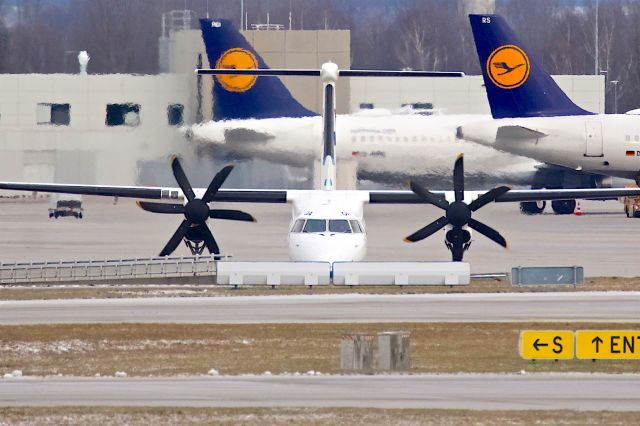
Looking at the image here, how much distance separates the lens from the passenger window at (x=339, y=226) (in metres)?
41.8

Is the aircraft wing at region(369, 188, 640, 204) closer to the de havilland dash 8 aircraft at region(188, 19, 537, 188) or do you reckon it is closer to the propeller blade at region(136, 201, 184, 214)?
the propeller blade at region(136, 201, 184, 214)

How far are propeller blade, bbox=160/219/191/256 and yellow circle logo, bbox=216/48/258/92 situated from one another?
1634 cm

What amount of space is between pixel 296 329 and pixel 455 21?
346ft

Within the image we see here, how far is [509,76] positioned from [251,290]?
30658 millimetres

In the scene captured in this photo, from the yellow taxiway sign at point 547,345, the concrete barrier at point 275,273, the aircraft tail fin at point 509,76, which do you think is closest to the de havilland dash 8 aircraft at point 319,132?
the aircraft tail fin at point 509,76

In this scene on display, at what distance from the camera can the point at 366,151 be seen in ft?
214

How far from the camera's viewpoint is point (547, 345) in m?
26.5

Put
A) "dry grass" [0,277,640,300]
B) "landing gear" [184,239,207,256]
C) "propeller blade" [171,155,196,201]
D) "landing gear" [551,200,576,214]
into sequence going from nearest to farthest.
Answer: "dry grass" [0,277,640,300] → "propeller blade" [171,155,196,201] → "landing gear" [184,239,207,256] → "landing gear" [551,200,576,214]

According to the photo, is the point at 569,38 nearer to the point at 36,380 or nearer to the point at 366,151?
the point at 366,151

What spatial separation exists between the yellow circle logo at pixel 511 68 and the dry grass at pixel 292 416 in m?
48.0

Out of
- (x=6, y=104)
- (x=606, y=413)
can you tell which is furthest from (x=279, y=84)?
(x=606, y=413)

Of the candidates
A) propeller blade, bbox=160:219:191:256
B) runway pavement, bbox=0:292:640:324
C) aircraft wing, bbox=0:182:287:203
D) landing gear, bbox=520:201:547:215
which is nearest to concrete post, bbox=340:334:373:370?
runway pavement, bbox=0:292:640:324

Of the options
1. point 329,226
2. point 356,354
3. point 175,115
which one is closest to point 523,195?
point 329,226

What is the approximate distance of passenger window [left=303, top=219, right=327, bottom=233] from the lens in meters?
41.8
